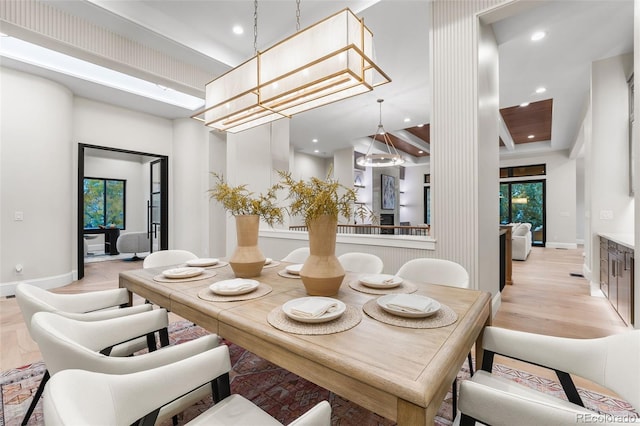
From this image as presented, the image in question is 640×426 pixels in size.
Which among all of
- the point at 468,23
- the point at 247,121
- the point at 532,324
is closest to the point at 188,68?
the point at 247,121

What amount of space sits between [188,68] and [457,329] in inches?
163

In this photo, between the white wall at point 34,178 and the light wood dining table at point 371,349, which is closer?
the light wood dining table at point 371,349

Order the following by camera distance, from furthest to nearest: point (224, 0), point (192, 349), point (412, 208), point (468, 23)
Result: point (412, 208)
point (224, 0)
point (468, 23)
point (192, 349)

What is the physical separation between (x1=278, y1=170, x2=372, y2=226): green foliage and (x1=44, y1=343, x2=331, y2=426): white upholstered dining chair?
2.23 feet

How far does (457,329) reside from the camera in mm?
1046

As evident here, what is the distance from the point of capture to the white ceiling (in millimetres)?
2773

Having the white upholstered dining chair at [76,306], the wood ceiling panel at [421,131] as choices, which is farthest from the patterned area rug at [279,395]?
the wood ceiling panel at [421,131]

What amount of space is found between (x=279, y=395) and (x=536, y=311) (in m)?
2.99

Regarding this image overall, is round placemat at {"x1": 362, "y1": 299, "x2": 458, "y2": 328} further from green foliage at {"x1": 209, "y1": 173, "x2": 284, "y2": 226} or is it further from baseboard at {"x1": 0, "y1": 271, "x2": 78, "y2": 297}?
baseboard at {"x1": 0, "y1": 271, "x2": 78, "y2": 297}

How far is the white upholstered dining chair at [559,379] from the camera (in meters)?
0.75

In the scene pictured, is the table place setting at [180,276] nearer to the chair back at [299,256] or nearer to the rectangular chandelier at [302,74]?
the chair back at [299,256]

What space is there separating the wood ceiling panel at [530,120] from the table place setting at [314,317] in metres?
6.24

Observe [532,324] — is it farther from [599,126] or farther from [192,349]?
[192,349]

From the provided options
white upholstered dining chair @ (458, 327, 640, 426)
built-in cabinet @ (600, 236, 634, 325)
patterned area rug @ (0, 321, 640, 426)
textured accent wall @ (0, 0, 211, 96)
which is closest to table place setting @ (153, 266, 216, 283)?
patterned area rug @ (0, 321, 640, 426)
